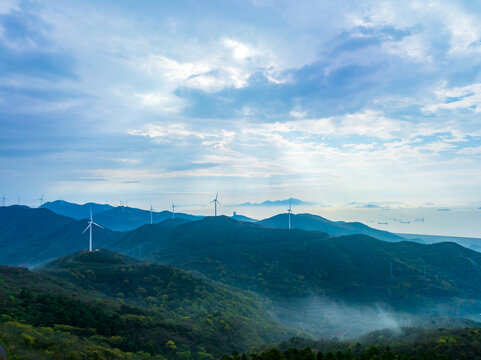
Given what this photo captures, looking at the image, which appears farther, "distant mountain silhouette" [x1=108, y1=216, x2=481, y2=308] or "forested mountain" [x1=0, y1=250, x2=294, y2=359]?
"distant mountain silhouette" [x1=108, y1=216, x2=481, y2=308]

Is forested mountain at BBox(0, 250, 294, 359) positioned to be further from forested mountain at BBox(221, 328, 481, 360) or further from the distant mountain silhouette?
the distant mountain silhouette

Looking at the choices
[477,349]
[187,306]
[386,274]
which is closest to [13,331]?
[477,349]

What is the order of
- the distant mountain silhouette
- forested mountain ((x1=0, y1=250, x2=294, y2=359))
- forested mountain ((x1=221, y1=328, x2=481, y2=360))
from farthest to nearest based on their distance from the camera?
1. the distant mountain silhouette
2. forested mountain ((x1=0, y1=250, x2=294, y2=359))
3. forested mountain ((x1=221, y1=328, x2=481, y2=360))

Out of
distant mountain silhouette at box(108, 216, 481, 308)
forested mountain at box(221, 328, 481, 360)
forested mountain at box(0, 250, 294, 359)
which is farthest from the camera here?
distant mountain silhouette at box(108, 216, 481, 308)

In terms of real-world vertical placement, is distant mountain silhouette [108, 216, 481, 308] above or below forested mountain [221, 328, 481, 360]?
below

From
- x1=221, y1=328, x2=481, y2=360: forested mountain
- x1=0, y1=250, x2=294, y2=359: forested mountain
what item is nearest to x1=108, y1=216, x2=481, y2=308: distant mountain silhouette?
x1=0, y1=250, x2=294, y2=359: forested mountain

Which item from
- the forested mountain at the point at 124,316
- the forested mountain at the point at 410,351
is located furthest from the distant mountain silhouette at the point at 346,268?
the forested mountain at the point at 410,351

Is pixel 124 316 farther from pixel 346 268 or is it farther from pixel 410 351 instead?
pixel 346 268

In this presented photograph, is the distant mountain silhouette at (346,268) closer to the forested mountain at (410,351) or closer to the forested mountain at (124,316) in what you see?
the forested mountain at (124,316)

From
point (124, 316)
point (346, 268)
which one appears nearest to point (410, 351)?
point (124, 316)
